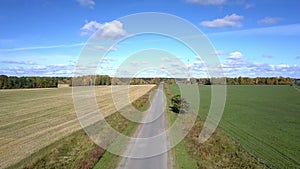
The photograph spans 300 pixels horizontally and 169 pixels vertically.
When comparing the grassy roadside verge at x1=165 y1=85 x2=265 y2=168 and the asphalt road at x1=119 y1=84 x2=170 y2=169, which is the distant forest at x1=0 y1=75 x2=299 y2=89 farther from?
the grassy roadside verge at x1=165 y1=85 x2=265 y2=168

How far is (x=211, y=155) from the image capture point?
17.7 meters

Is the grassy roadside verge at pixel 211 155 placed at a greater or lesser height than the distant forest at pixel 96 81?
lesser

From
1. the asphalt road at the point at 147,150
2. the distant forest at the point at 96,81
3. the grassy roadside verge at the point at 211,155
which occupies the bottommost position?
the grassy roadside verge at the point at 211,155

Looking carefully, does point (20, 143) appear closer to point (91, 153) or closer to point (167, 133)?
point (91, 153)

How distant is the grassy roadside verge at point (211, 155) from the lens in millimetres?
15773

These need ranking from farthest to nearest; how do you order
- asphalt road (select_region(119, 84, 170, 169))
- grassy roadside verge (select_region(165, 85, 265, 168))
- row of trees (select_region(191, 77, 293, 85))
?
row of trees (select_region(191, 77, 293, 85)) < grassy roadside verge (select_region(165, 85, 265, 168)) < asphalt road (select_region(119, 84, 170, 169))

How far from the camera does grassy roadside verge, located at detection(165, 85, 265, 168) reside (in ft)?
51.8

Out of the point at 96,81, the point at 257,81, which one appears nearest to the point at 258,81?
the point at 257,81

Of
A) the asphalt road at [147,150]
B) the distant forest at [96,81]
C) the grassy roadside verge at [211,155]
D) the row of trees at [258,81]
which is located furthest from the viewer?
the row of trees at [258,81]

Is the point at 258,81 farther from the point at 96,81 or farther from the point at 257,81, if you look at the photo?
the point at 96,81

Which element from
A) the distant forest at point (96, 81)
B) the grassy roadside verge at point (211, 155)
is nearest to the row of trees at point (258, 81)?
the distant forest at point (96, 81)

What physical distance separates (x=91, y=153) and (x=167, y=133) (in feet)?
27.7

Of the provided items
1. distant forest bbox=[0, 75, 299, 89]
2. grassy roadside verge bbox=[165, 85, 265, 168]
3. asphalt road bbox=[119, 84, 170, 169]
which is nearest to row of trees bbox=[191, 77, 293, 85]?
distant forest bbox=[0, 75, 299, 89]

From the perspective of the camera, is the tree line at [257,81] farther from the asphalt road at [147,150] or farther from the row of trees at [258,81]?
the asphalt road at [147,150]
